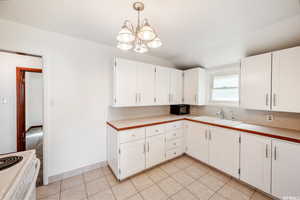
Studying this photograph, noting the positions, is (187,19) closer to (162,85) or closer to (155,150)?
(162,85)

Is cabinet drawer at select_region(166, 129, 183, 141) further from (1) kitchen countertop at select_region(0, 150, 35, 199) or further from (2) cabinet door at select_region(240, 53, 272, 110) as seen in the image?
(1) kitchen countertop at select_region(0, 150, 35, 199)

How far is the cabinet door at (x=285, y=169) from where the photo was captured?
138 cm

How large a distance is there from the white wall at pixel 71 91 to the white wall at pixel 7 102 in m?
1.68

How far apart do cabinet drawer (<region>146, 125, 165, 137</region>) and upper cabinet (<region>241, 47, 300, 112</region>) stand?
156 cm

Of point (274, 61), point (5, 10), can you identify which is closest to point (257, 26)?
point (274, 61)

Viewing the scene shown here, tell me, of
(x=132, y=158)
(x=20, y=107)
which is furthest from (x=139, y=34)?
(x=20, y=107)

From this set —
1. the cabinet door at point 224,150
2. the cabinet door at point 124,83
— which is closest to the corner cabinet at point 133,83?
the cabinet door at point 124,83

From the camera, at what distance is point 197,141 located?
244cm

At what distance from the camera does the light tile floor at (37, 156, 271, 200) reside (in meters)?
1.59

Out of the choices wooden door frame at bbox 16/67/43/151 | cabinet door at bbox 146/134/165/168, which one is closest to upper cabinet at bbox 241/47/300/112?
cabinet door at bbox 146/134/165/168

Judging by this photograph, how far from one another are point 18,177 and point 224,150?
2.55 metres

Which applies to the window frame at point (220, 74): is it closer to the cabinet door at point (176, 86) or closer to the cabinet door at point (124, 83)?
the cabinet door at point (176, 86)

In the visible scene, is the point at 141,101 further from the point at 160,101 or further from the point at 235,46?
the point at 235,46

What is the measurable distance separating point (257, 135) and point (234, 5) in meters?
1.73
